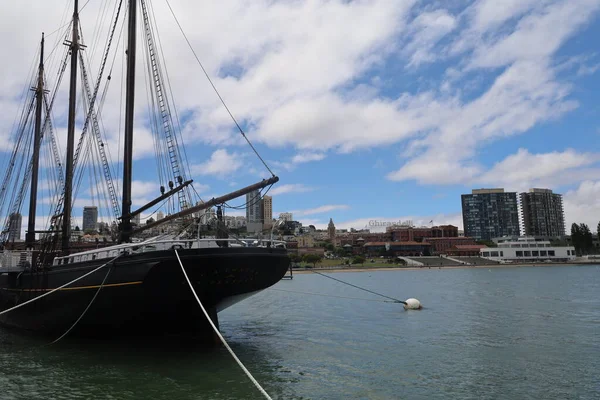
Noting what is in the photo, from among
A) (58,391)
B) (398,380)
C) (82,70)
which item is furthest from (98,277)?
(82,70)

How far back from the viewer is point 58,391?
12164 mm

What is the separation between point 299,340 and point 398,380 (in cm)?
780

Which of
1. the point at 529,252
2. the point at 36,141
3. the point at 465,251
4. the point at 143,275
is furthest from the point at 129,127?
the point at 465,251

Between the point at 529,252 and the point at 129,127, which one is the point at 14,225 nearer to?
the point at 129,127

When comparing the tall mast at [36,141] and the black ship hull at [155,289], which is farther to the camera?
the tall mast at [36,141]

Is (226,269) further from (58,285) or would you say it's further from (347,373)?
(58,285)

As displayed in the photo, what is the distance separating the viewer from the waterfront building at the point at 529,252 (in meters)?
163

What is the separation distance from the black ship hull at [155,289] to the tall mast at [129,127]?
9.66ft

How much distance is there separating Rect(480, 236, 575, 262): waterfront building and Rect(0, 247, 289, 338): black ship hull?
165m

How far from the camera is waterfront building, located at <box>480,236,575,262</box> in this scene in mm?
163125

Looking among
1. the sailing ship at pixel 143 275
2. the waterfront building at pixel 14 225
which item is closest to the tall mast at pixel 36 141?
the waterfront building at pixel 14 225

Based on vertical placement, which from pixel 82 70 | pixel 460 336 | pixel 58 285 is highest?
pixel 82 70

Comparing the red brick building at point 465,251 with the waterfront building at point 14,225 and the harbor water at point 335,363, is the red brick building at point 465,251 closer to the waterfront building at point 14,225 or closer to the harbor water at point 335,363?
the harbor water at point 335,363

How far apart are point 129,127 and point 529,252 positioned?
17266cm
